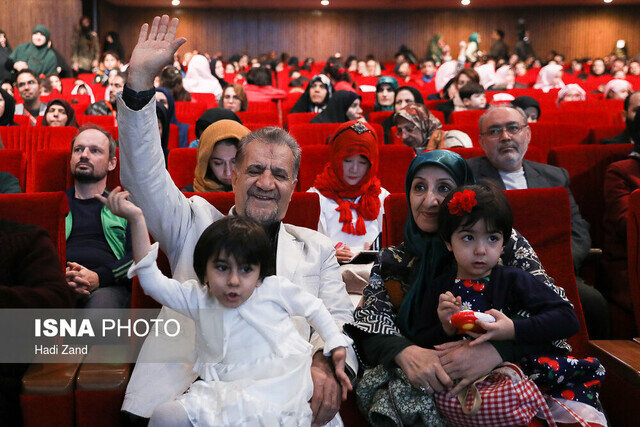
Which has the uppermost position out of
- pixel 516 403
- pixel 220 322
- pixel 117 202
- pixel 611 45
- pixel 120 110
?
pixel 611 45

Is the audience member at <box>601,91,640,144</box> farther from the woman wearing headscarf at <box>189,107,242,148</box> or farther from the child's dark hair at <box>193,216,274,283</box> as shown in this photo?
the child's dark hair at <box>193,216,274,283</box>

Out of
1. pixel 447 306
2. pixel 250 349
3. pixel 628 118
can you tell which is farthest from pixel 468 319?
pixel 628 118

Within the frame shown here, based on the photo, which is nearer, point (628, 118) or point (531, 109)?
point (628, 118)

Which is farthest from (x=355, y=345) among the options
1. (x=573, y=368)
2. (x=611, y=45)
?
(x=611, y=45)

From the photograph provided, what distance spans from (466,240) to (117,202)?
84cm

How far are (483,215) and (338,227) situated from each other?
1.23 metres

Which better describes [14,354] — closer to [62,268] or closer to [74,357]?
[74,357]

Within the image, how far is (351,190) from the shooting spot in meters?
2.92

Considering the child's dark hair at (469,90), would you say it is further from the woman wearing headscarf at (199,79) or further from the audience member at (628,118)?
the woman wearing headscarf at (199,79)

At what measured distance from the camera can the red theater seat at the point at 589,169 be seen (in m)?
3.18

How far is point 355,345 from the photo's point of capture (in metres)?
1.82

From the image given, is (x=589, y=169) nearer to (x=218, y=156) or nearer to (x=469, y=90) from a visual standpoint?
(x=218, y=156)

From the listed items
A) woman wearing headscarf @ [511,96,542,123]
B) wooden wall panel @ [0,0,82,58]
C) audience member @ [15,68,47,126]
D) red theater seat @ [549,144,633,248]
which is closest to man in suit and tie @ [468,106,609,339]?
red theater seat @ [549,144,633,248]

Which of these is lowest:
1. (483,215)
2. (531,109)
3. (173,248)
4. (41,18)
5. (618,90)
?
(173,248)
